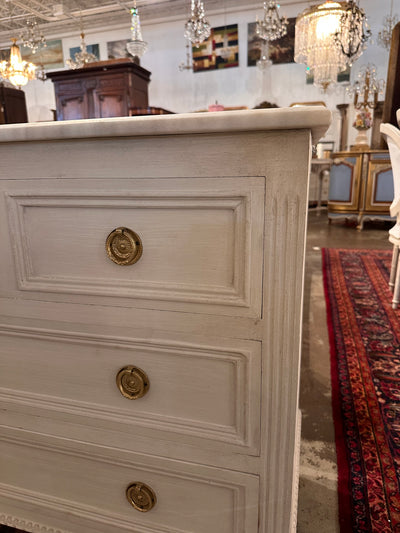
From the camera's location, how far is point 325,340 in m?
2.06

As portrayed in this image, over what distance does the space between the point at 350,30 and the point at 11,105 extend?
637 centimetres

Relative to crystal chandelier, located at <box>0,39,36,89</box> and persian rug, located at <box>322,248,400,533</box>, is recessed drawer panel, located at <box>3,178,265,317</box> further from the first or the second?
crystal chandelier, located at <box>0,39,36,89</box>

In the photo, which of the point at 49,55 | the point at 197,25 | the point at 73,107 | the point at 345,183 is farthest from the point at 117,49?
the point at 345,183

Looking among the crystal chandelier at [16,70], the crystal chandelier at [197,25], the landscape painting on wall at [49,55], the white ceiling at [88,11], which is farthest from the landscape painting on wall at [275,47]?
the landscape painting on wall at [49,55]

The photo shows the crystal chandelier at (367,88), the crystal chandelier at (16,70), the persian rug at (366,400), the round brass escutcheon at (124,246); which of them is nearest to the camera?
the round brass escutcheon at (124,246)

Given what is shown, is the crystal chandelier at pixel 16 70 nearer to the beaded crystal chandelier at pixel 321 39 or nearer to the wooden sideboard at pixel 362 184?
the beaded crystal chandelier at pixel 321 39

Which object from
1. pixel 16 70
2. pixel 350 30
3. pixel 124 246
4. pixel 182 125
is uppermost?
pixel 16 70

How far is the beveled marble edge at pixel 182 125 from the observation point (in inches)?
20.6

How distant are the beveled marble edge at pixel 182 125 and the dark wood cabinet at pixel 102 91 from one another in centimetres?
366

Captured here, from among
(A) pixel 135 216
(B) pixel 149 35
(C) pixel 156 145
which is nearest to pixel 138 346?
(A) pixel 135 216

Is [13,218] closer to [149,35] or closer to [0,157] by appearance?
[0,157]

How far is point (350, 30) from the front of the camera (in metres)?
4.07

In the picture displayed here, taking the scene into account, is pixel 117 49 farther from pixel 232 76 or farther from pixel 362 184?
pixel 362 184

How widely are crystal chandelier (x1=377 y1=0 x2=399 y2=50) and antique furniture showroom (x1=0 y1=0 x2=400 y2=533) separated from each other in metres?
6.97
